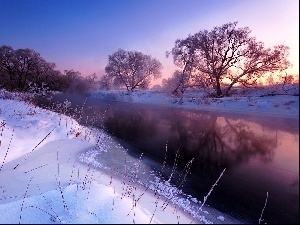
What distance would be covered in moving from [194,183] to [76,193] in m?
3.87

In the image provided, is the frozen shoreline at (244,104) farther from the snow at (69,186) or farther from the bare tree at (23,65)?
the bare tree at (23,65)

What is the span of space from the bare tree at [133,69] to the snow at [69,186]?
142ft

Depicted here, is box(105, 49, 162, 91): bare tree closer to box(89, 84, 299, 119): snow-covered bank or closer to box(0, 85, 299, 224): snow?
box(89, 84, 299, 119): snow-covered bank

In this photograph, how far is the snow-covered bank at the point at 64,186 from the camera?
127 inches

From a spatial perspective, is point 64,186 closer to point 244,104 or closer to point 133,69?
point 244,104

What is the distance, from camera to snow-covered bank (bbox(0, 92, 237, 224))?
323 cm

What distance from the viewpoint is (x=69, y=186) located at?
4.13 meters

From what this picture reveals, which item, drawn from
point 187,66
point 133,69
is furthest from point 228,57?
point 133,69

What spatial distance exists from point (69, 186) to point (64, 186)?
106cm

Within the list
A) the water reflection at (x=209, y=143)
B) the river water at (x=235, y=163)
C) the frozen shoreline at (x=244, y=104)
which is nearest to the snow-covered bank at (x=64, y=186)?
the river water at (x=235, y=163)

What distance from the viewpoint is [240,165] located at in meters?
8.47

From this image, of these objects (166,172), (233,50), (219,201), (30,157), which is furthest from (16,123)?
(233,50)

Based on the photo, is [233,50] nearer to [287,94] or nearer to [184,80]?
[184,80]

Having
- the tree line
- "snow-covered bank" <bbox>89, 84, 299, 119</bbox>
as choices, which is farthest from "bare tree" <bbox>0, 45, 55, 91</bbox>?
"snow-covered bank" <bbox>89, 84, 299, 119</bbox>
